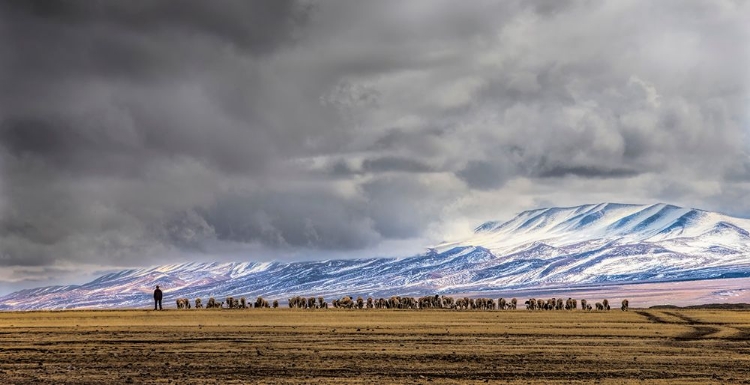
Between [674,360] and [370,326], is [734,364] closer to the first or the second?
[674,360]

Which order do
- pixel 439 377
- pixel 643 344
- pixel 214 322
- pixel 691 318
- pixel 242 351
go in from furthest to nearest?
1. pixel 691 318
2. pixel 214 322
3. pixel 643 344
4. pixel 242 351
5. pixel 439 377

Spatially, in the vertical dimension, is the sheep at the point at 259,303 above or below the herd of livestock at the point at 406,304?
above

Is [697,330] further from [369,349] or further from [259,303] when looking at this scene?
[259,303]

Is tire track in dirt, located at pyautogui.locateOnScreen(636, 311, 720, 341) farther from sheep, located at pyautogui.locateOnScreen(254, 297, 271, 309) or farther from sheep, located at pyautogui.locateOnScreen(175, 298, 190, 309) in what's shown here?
sheep, located at pyautogui.locateOnScreen(175, 298, 190, 309)

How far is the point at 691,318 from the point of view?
87.0 metres

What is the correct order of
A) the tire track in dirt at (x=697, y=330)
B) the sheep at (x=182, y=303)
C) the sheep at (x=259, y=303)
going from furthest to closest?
the sheep at (x=259, y=303) < the sheep at (x=182, y=303) < the tire track in dirt at (x=697, y=330)

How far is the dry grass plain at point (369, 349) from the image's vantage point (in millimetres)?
42156

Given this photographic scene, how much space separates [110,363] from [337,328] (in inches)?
1062

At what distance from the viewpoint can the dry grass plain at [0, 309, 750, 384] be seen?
138 ft

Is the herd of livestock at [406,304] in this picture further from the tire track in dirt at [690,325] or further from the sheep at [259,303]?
the tire track in dirt at [690,325]

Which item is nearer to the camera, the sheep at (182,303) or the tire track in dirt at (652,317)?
the tire track in dirt at (652,317)

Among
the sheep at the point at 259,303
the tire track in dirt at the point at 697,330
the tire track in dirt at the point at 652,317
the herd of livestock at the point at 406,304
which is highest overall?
the sheep at the point at 259,303

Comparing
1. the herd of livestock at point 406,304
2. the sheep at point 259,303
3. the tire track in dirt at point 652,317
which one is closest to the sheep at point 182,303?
the herd of livestock at point 406,304

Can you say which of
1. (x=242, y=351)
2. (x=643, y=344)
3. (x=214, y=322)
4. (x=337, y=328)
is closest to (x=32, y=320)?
(x=214, y=322)
